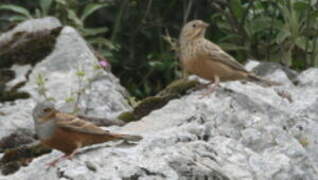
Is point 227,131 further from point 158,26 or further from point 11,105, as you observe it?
point 158,26

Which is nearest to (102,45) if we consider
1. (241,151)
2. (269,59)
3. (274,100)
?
(269,59)

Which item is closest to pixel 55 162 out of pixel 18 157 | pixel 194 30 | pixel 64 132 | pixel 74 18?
pixel 64 132

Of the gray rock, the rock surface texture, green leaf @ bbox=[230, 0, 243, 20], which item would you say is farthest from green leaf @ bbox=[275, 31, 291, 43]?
the gray rock

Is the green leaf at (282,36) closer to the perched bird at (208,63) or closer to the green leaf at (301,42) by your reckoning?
the green leaf at (301,42)

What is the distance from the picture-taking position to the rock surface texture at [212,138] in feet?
20.6

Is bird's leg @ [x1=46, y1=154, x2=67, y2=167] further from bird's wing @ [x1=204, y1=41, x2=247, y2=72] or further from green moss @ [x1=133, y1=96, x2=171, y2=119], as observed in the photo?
bird's wing @ [x1=204, y1=41, x2=247, y2=72]

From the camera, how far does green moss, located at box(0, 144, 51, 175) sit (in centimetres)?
654

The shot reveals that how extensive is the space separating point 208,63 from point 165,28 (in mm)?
3531

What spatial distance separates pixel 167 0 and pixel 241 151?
509 cm

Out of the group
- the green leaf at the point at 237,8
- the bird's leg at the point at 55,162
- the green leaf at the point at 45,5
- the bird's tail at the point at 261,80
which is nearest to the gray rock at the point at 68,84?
the green leaf at the point at 45,5

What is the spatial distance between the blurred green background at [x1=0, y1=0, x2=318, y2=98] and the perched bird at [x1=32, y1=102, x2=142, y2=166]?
4.02 meters

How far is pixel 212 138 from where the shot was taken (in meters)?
7.01

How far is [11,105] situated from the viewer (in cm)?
876

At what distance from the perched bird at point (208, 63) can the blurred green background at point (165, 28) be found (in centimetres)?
181
